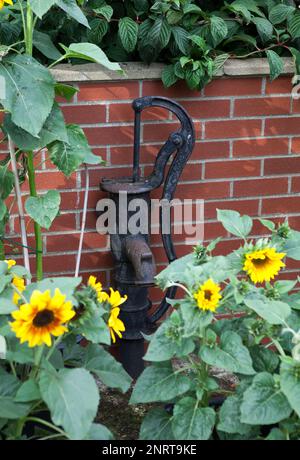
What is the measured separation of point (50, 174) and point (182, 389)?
42.3 inches

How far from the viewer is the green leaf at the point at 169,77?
2.66 meters

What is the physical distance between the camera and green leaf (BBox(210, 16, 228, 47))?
265 centimetres

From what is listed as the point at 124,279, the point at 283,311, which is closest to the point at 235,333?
the point at 283,311

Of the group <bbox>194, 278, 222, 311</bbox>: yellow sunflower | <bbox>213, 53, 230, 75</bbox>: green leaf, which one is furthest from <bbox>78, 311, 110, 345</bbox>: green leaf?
<bbox>213, 53, 230, 75</bbox>: green leaf

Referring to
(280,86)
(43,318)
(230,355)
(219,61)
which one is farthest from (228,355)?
(280,86)

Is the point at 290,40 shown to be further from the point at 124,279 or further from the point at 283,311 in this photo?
the point at 283,311

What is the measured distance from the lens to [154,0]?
271 centimetres

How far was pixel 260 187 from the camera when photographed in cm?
295

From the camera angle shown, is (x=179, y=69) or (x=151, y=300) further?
(x=151, y=300)

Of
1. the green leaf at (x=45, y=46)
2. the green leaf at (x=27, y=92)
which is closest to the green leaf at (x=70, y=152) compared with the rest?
the green leaf at (x=27, y=92)

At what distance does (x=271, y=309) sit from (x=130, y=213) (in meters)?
0.90

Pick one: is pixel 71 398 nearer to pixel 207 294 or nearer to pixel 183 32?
pixel 207 294

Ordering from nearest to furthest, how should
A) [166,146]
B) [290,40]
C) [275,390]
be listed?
[275,390] < [166,146] < [290,40]

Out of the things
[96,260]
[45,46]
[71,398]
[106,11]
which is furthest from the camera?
[96,260]
